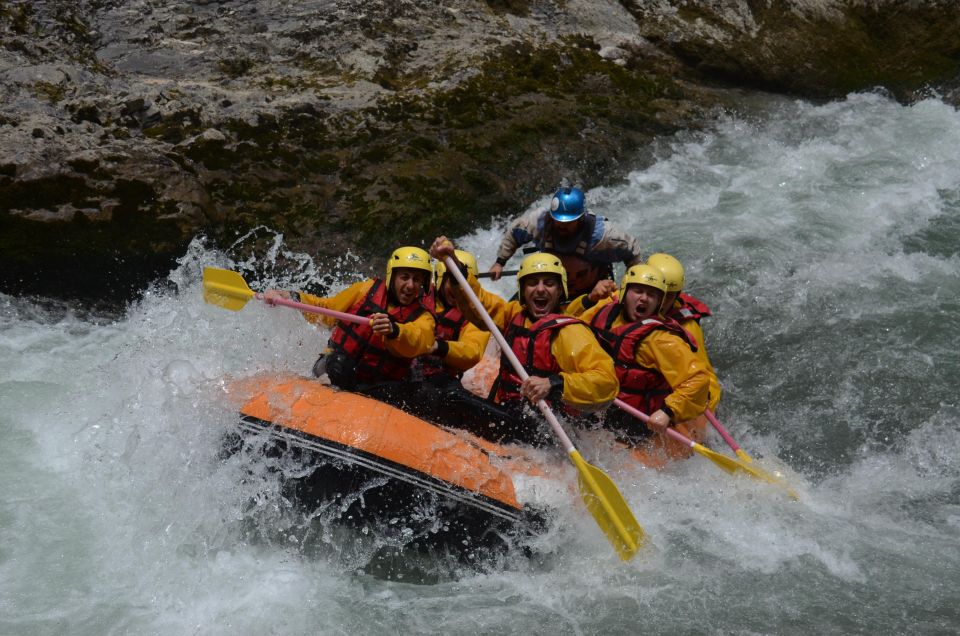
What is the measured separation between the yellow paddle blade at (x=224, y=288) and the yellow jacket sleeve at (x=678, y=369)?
2.48 meters

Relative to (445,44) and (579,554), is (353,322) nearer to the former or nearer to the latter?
(579,554)

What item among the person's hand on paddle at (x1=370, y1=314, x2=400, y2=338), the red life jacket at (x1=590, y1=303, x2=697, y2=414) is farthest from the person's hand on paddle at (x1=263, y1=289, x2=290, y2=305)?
the red life jacket at (x1=590, y1=303, x2=697, y2=414)

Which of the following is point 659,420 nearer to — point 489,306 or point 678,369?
point 678,369

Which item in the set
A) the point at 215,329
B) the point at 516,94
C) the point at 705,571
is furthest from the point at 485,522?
the point at 516,94

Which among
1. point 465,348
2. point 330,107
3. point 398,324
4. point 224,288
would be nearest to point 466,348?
point 465,348

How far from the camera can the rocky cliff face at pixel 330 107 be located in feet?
22.9

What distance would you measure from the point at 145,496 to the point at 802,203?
7173 millimetres

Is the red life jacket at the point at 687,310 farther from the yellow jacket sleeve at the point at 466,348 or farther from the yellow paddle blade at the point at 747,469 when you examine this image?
the yellow jacket sleeve at the point at 466,348

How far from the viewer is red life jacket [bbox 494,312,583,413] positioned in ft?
16.9

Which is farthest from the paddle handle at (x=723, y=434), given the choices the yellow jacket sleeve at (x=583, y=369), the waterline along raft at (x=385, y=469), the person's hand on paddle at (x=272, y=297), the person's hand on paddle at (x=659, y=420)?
the person's hand on paddle at (x=272, y=297)

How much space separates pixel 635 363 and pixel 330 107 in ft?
14.8

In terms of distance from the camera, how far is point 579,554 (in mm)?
4945

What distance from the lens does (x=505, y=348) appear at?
515 cm

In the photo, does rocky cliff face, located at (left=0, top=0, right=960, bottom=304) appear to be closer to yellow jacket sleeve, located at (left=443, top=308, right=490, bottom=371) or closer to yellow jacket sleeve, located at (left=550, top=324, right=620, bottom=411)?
yellow jacket sleeve, located at (left=443, top=308, right=490, bottom=371)
